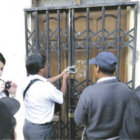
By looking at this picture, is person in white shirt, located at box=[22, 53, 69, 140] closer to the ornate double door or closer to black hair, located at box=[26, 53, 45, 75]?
black hair, located at box=[26, 53, 45, 75]

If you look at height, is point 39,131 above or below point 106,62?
below

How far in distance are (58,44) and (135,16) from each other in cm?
121

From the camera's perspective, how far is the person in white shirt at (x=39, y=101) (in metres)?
2.00

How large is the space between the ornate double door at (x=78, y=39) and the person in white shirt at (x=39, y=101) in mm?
659

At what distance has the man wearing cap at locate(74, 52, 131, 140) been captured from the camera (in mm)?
1723

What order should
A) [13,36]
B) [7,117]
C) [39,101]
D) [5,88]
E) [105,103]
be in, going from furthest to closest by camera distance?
[13,36], [39,101], [5,88], [105,103], [7,117]

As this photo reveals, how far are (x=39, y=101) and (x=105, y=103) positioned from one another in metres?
0.77

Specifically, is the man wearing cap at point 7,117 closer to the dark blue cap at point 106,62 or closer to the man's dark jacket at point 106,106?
the man's dark jacket at point 106,106

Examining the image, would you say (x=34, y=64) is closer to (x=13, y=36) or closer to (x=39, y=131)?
(x=39, y=131)

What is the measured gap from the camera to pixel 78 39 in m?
2.84

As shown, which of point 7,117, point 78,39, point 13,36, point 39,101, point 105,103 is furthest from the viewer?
point 13,36

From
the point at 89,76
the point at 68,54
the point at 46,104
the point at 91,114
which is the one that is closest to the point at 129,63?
the point at 89,76

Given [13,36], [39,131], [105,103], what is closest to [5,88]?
[39,131]

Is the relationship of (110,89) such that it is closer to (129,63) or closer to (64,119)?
(129,63)
